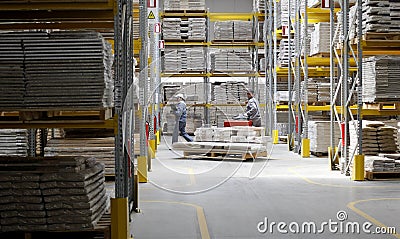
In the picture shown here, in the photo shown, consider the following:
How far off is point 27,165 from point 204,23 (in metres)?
17.3

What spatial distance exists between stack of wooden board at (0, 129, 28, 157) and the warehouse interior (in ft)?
0.09

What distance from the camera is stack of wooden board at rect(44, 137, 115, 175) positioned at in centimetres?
1059

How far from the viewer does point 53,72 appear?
6.02m

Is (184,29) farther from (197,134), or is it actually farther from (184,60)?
(197,134)

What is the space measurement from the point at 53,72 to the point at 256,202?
4043 millimetres

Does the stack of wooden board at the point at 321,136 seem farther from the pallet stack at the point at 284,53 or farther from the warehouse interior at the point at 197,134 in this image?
the pallet stack at the point at 284,53

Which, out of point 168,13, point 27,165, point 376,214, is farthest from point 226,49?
point 27,165

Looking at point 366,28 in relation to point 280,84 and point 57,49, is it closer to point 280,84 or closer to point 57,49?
point 57,49

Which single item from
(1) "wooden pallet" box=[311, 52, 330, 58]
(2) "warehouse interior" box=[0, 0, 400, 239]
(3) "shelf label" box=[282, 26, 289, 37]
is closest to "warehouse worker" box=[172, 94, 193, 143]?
(2) "warehouse interior" box=[0, 0, 400, 239]

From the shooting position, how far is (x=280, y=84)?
21.2 metres

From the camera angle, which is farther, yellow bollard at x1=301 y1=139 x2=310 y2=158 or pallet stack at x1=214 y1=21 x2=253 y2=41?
pallet stack at x1=214 y1=21 x2=253 y2=41

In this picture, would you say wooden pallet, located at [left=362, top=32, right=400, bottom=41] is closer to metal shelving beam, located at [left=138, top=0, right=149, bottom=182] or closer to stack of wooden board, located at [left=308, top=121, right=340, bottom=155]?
metal shelving beam, located at [left=138, top=0, right=149, bottom=182]

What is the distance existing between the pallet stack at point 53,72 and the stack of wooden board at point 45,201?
0.68 m

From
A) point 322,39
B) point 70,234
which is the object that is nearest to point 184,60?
point 322,39
